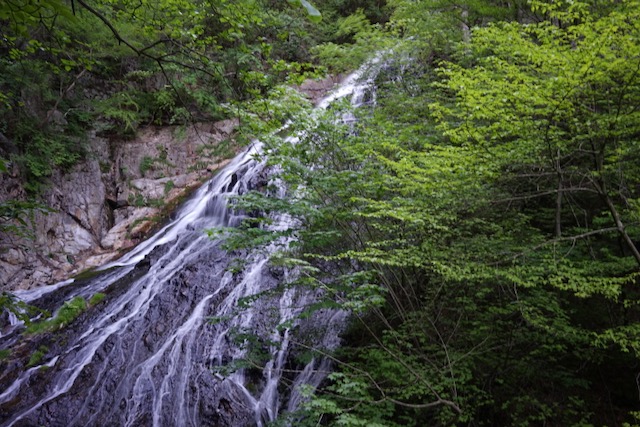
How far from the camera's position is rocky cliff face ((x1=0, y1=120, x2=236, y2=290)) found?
11070 mm

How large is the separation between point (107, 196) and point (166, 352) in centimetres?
819

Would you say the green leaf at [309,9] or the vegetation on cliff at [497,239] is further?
the vegetation on cliff at [497,239]

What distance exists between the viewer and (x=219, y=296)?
8328mm

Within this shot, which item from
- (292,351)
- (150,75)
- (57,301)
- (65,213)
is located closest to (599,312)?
(292,351)

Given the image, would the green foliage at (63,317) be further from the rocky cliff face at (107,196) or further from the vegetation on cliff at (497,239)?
the vegetation on cliff at (497,239)

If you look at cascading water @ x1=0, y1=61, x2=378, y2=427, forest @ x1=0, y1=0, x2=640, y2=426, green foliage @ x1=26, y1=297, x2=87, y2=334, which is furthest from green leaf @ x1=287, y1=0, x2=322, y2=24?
green foliage @ x1=26, y1=297, x2=87, y2=334

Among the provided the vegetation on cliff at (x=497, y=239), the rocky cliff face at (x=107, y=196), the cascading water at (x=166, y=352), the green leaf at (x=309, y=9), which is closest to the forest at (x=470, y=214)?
the vegetation on cliff at (x=497, y=239)

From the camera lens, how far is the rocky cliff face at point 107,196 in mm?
11070

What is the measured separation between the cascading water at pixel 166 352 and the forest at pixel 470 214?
1156mm

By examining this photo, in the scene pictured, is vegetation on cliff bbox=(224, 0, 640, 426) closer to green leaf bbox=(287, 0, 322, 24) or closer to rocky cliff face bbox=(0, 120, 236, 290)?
green leaf bbox=(287, 0, 322, 24)

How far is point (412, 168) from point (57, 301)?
29.8 ft

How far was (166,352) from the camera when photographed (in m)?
7.35

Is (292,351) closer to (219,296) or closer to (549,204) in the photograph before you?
(219,296)

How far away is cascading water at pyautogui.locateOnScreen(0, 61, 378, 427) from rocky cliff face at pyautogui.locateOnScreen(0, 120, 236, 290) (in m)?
1.45
